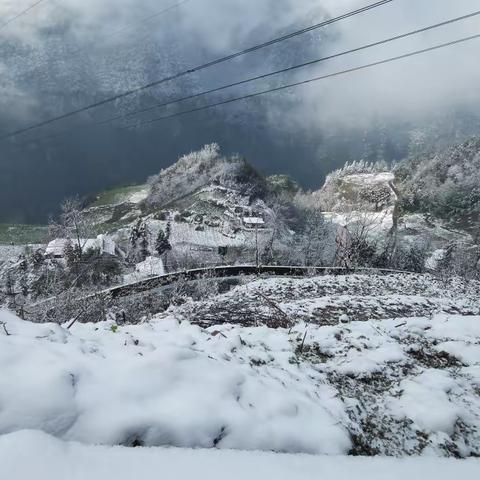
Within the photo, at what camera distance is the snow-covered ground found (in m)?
4.23

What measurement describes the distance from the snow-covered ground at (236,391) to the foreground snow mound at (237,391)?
0.01 meters

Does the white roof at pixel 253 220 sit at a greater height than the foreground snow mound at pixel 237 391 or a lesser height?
lesser

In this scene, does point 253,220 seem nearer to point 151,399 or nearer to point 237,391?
point 237,391

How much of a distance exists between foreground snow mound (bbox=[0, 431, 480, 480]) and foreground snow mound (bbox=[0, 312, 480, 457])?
0.28 m

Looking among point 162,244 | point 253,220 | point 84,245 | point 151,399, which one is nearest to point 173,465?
point 151,399

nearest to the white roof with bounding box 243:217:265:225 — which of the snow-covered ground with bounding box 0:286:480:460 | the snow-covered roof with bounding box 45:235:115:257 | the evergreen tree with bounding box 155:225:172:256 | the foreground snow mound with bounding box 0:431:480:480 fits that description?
the evergreen tree with bounding box 155:225:172:256

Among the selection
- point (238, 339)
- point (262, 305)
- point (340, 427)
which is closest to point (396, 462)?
point (340, 427)

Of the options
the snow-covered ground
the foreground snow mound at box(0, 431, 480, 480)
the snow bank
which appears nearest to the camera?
the foreground snow mound at box(0, 431, 480, 480)

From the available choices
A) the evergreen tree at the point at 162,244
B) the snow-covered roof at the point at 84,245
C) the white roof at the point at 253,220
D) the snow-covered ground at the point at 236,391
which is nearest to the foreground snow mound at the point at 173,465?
the snow-covered ground at the point at 236,391

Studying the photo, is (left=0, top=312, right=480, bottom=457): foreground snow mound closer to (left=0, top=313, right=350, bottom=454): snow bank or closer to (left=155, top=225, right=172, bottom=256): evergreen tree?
(left=0, top=313, right=350, bottom=454): snow bank

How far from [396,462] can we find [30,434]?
3611mm

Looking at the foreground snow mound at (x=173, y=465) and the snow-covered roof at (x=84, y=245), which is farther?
the snow-covered roof at (x=84, y=245)

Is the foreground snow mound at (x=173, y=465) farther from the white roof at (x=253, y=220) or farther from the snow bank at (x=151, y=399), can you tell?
the white roof at (x=253, y=220)

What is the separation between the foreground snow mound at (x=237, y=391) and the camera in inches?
167
